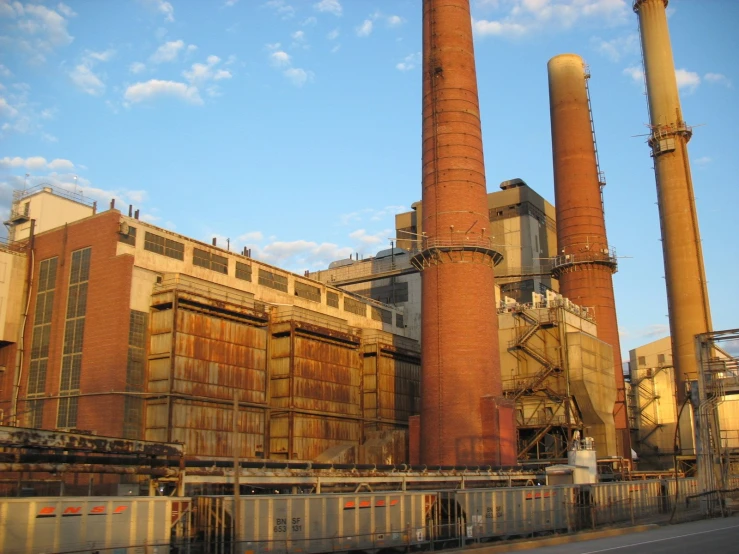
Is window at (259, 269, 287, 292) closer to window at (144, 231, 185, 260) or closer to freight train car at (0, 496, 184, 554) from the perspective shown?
window at (144, 231, 185, 260)

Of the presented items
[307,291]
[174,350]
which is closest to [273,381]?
[174,350]

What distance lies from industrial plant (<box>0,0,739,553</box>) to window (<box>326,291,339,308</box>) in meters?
0.37

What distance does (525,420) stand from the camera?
54.2 meters

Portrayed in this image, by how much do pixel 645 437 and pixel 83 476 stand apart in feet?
204

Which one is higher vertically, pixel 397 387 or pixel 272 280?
pixel 272 280

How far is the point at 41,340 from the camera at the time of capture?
4694 centimetres

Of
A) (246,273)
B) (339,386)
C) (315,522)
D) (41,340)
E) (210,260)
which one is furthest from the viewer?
(339,386)

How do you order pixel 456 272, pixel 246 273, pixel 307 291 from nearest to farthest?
pixel 456 272, pixel 246 273, pixel 307 291

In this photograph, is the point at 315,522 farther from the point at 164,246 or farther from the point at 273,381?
the point at 164,246

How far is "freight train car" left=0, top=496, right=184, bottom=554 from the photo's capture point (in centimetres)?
1830

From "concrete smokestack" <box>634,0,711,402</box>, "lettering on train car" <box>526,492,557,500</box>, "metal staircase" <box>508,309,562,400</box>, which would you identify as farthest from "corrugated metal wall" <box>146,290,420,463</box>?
"concrete smokestack" <box>634,0,711,402</box>

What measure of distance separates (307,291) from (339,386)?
806 cm

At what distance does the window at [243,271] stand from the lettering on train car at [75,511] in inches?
1261

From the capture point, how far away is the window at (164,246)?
45562 mm
